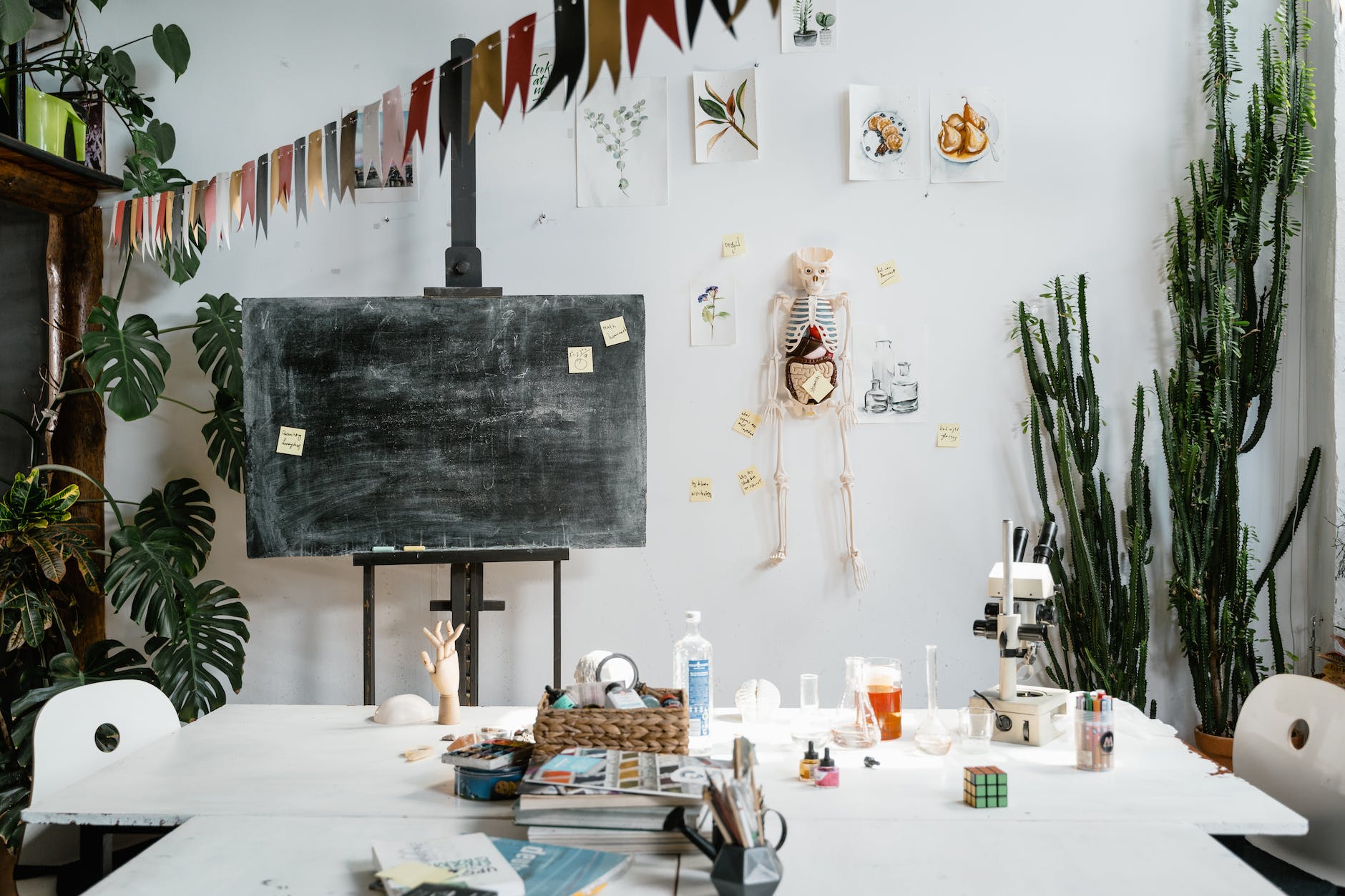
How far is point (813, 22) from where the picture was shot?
310cm

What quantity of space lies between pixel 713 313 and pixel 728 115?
633mm

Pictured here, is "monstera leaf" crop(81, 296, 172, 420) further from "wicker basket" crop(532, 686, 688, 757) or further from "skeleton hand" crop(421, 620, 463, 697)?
"wicker basket" crop(532, 686, 688, 757)

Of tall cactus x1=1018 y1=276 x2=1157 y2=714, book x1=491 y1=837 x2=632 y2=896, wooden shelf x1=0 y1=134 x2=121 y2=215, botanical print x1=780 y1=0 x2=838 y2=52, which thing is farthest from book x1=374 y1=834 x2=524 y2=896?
botanical print x1=780 y1=0 x2=838 y2=52

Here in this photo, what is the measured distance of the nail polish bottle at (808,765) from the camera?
1.57m

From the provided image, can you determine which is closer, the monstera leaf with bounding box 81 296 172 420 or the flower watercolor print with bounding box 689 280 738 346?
the monstera leaf with bounding box 81 296 172 420

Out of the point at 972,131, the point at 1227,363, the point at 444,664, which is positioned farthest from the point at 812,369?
the point at 444,664

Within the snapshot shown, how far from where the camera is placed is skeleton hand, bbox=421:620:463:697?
1962mm

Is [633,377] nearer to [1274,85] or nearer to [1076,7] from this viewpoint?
[1076,7]

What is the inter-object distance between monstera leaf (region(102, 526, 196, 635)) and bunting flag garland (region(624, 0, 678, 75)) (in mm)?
2113

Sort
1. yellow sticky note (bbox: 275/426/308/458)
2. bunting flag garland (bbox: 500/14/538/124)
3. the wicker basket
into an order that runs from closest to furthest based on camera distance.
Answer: the wicker basket < bunting flag garland (bbox: 500/14/538/124) < yellow sticky note (bbox: 275/426/308/458)

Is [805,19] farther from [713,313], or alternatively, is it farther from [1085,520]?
[1085,520]

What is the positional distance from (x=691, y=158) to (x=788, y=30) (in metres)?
0.51

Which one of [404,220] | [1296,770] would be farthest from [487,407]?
[1296,770]

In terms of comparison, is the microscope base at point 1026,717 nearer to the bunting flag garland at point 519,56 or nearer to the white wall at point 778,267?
the white wall at point 778,267
